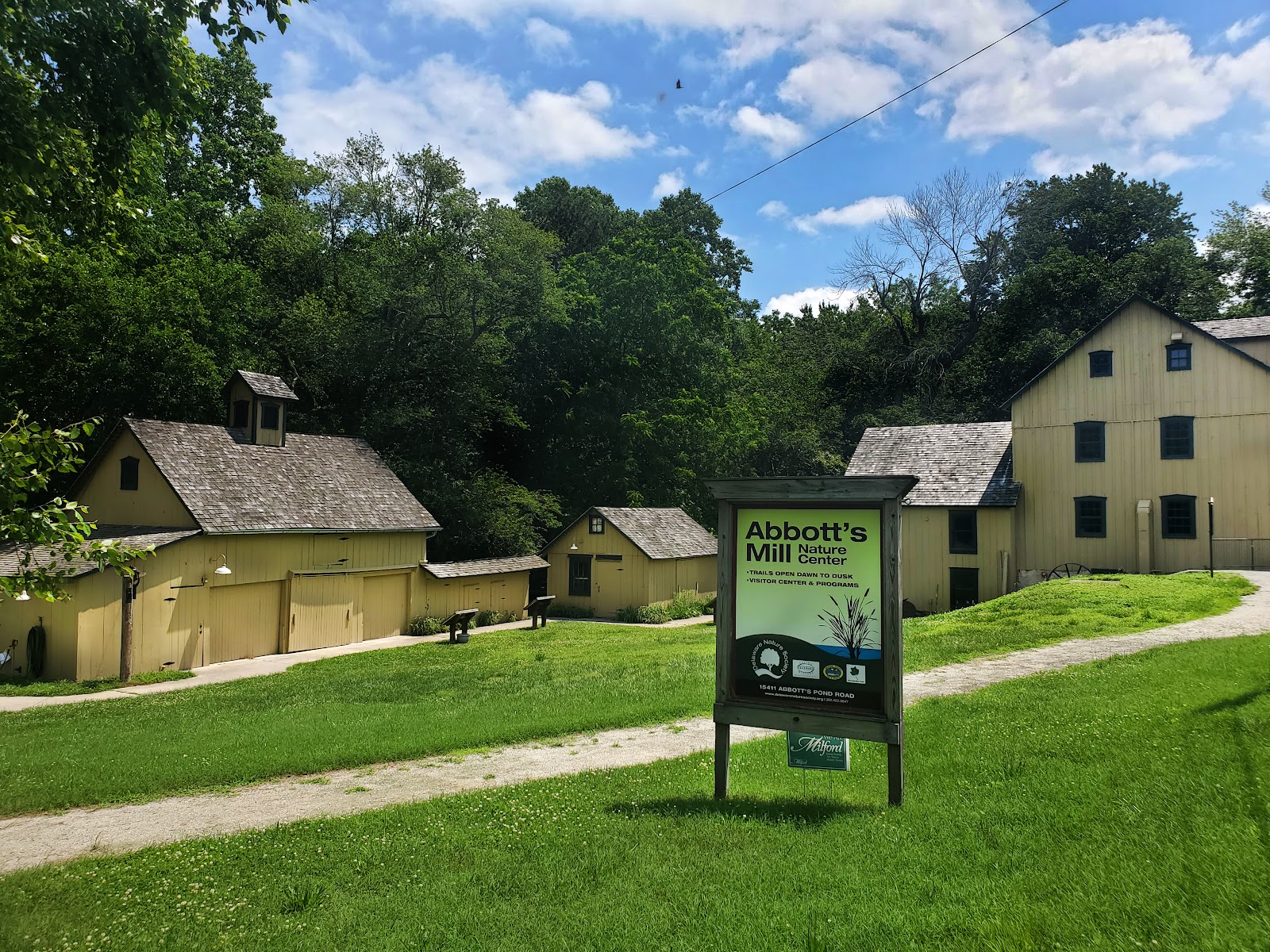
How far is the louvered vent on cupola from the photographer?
1123 inches

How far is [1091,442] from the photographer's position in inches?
1264

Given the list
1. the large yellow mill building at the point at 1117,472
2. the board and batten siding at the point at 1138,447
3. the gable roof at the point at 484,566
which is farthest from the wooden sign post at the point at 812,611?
the board and batten siding at the point at 1138,447

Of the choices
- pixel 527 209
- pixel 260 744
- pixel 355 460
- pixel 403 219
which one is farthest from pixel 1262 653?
pixel 527 209

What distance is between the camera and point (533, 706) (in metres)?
14.4

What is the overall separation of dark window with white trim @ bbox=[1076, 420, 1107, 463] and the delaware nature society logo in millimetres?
28513

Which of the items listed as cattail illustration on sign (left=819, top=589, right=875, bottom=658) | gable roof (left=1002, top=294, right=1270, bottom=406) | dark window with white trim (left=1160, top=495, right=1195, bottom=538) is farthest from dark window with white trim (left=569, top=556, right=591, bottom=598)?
cattail illustration on sign (left=819, top=589, right=875, bottom=658)

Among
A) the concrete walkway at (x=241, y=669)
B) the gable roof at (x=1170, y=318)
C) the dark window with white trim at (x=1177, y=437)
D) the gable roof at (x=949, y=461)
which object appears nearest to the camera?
the concrete walkway at (x=241, y=669)

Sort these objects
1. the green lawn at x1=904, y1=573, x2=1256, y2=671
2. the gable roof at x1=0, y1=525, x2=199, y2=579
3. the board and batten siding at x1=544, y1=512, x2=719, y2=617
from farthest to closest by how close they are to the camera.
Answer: the board and batten siding at x1=544, y1=512, x2=719, y2=617
the gable roof at x1=0, y1=525, x2=199, y2=579
the green lawn at x1=904, y1=573, x2=1256, y2=671

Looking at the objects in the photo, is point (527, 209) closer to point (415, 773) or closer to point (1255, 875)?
point (415, 773)

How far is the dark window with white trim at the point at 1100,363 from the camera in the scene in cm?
3183

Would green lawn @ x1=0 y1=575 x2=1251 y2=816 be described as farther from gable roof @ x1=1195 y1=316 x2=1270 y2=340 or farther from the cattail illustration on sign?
gable roof @ x1=1195 y1=316 x2=1270 y2=340

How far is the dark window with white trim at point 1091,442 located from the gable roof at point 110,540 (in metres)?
29.5

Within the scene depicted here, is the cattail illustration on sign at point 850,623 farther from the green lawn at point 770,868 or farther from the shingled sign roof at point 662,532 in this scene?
the shingled sign roof at point 662,532

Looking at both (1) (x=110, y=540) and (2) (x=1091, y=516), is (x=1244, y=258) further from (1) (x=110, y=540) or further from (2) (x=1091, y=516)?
(1) (x=110, y=540)
